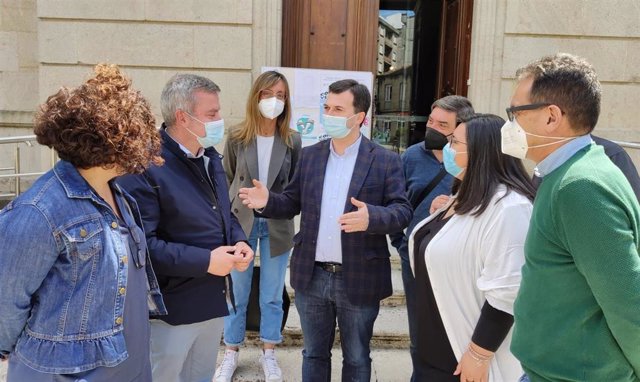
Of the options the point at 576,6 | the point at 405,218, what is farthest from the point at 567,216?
the point at 576,6

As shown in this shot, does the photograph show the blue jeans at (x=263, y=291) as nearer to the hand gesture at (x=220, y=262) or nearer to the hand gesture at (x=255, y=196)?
the hand gesture at (x=255, y=196)

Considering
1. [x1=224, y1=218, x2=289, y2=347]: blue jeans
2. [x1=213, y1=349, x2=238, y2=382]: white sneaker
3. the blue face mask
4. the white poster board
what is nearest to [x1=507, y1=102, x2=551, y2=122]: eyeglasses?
the blue face mask

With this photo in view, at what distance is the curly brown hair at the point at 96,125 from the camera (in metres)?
1.54

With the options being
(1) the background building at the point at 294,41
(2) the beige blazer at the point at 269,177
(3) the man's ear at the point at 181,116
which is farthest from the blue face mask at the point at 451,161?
(1) the background building at the point at 294,41

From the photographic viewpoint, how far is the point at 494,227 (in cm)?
195

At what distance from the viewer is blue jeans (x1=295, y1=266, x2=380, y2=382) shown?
8.96 ft

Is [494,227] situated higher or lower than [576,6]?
lower

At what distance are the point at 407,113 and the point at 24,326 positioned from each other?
982 centimetres

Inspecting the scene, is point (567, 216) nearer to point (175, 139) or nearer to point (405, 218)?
point (405, 218)

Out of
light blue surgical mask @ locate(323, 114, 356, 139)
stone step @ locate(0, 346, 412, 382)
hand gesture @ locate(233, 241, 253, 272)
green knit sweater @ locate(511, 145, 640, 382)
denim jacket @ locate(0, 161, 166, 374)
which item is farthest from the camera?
stone step @ locate(0, 346, 412, 382)

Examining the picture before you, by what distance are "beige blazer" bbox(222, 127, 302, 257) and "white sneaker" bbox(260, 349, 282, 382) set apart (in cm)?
76

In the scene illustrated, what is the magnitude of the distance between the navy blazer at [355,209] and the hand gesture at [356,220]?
0.42ft

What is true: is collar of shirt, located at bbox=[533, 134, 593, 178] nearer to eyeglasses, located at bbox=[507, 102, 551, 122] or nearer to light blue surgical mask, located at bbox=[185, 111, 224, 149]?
eyeglasses, located at bbox=[507, 102, 551, 122]

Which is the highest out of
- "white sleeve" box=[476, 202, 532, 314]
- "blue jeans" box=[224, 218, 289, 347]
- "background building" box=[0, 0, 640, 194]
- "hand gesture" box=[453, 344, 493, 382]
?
"background building" box=[0, 0, 640, 194]
